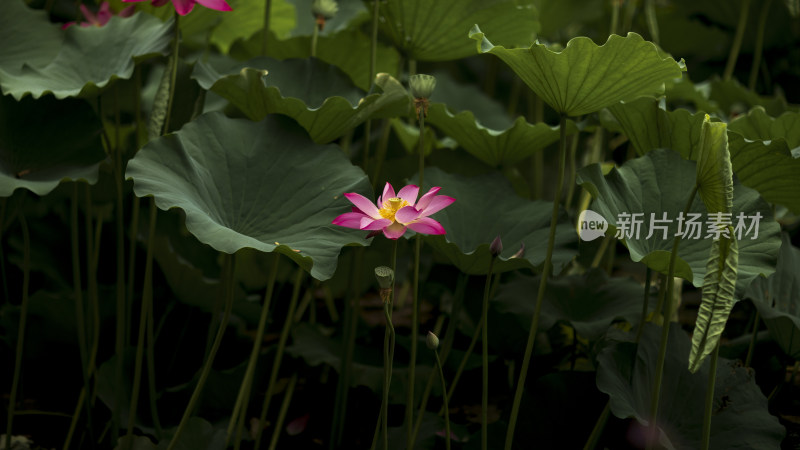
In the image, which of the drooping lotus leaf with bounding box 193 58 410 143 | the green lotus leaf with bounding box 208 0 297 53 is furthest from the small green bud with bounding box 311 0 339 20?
the green lotus leaf with bounding box 208 0 297 53

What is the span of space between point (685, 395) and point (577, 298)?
0.26 meters

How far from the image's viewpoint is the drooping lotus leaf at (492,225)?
1.03 m

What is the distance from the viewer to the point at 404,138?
1547 mm

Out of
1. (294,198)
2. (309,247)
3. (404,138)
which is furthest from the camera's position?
(404,138)

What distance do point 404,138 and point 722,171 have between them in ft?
2.88

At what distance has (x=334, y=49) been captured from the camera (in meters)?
1.42

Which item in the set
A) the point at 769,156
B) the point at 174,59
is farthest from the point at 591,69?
the point at 174,59

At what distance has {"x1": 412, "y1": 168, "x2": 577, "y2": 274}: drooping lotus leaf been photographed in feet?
3.36

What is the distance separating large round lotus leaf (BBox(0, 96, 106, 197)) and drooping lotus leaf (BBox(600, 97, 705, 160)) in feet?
2.55

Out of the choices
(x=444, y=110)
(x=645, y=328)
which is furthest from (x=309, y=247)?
(x=645, y=328)

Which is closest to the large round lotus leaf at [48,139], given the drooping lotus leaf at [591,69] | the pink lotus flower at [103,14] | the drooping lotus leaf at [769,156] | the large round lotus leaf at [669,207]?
the pink lotus flower at [103,14]

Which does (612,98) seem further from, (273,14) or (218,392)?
(273,14)

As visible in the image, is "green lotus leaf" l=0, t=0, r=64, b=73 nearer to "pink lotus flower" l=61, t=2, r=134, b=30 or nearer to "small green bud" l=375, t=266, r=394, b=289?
"pink lotus flower" l=61, t=2, r=134, b=30

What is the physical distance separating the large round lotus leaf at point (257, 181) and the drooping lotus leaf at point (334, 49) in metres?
0.38
